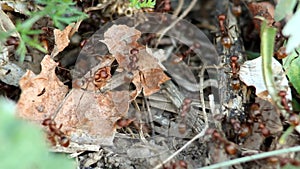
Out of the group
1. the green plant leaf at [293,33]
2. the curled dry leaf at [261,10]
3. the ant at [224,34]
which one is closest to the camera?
the green plant leaf at [293,33]

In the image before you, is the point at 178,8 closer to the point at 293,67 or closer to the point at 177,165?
the point at 293,67

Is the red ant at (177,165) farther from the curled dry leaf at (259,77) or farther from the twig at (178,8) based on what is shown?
the twig at (178,8)

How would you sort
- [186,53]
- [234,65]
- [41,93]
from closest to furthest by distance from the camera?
[41,93], [234,65], [186,53]

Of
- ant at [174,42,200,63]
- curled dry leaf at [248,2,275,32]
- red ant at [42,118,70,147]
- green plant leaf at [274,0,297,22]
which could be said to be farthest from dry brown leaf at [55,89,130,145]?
curled dry leaf at [248,2,275,32]

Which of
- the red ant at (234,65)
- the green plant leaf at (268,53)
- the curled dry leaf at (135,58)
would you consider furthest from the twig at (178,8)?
the green plant leaf at (268,53)

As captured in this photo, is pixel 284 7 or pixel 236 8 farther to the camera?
pixel 236 8

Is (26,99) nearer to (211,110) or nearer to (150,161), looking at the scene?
(150,161)

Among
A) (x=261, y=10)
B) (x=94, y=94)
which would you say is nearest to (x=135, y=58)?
(x=94, y=94)
